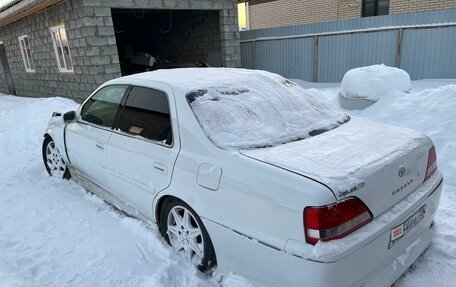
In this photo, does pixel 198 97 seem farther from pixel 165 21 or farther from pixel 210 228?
pixel 165 21

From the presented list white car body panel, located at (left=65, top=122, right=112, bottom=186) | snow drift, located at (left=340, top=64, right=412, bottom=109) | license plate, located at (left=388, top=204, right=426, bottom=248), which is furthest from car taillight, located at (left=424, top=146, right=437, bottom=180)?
snow drift, located at (left=340, top=64, right=412, bottom=109)

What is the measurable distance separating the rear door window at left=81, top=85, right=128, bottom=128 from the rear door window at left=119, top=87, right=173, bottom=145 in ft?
0.61

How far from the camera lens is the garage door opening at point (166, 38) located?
12266 millimetres

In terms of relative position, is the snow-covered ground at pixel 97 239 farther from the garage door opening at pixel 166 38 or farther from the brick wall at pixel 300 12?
the brick wall at pixel 300 12

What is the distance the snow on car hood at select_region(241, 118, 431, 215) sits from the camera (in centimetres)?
200

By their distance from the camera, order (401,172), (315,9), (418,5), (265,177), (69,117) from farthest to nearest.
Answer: (315,9) → (418,5) → (69,117) → (401,172) → (265,177)

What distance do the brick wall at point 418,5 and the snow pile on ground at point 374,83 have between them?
8.61 metres

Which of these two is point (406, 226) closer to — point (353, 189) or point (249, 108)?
point (353, 189)

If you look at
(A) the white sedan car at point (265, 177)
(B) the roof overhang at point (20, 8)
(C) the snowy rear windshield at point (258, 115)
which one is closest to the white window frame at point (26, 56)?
(B) the roof overhang at point (20, 8)

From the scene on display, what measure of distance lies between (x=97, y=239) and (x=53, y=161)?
6.78 ft

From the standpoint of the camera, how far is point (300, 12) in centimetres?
1811

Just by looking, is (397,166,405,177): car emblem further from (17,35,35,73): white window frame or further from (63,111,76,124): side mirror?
(17,35,35,73): white window frame

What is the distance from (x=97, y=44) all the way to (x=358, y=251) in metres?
8.54

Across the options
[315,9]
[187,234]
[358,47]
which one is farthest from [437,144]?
[315,9]
